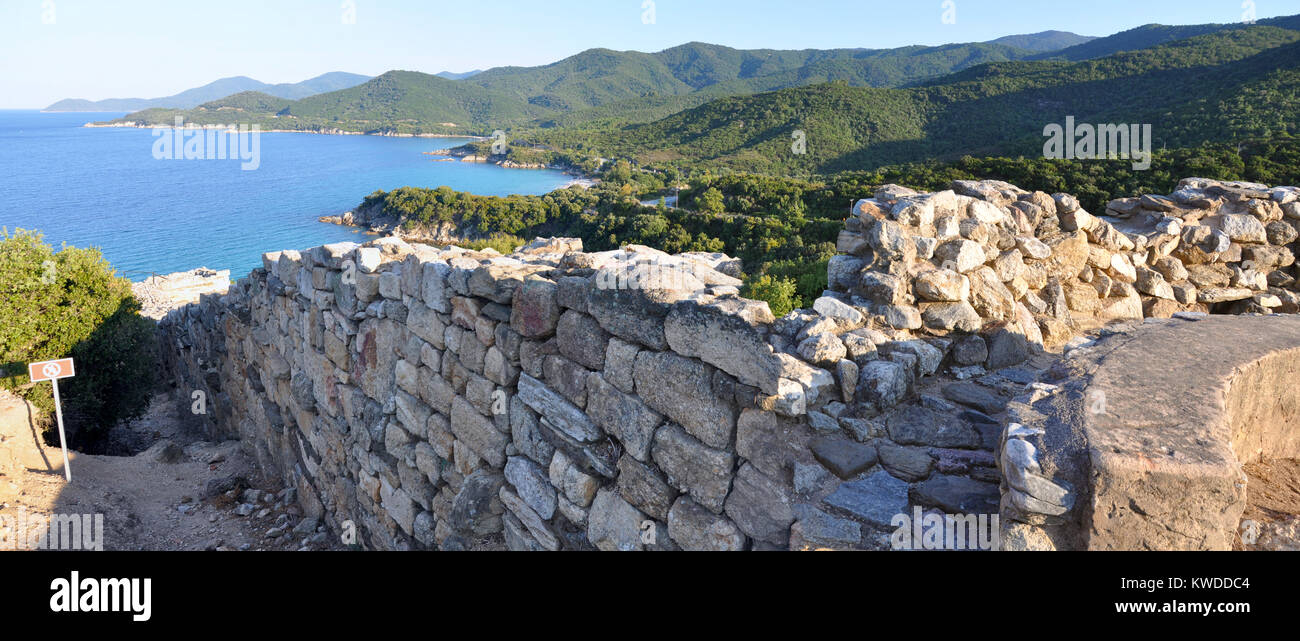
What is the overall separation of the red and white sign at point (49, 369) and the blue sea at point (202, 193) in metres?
10.2

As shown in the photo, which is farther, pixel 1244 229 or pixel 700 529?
pixel 1244 229

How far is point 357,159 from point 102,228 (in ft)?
231

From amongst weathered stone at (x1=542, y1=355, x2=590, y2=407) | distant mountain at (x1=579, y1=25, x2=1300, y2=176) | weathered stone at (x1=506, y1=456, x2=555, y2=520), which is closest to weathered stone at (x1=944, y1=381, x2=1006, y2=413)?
weathered stone at (x1=542, y1=355, x2=590, y2=407)

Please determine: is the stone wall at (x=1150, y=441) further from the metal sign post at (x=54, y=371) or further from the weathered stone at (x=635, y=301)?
the metal sign post at (x=54, y=371)

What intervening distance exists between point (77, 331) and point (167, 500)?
431cm

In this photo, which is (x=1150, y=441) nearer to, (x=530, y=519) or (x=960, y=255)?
(x=960, y=255)

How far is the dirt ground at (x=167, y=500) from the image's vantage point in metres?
7.43

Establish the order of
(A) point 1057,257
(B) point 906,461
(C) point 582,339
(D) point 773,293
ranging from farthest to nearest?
(D) point 773,293, (A) point 1057,257, (C) point 582,339, (B) point 906,461

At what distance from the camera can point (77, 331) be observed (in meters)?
10.6

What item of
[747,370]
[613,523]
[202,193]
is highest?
[202,193]

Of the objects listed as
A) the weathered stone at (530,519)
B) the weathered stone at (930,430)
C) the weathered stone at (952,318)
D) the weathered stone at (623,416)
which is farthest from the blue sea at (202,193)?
the weathered stone at (930,430)

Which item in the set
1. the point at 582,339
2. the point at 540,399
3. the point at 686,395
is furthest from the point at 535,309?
the point at 686,395

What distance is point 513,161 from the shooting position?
100938 millimetres

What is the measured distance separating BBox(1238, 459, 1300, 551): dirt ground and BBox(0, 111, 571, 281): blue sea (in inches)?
797
